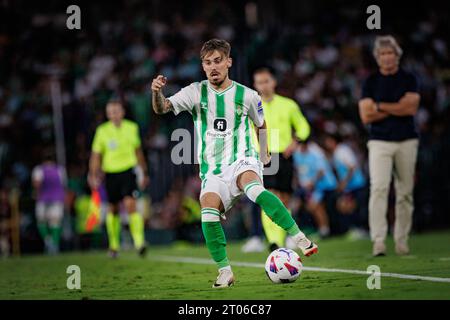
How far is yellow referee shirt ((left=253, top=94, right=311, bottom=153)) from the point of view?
460 inches

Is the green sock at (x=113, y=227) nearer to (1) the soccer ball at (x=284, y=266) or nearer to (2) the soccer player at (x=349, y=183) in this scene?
(2) the soccer player at (x=349, y=183)

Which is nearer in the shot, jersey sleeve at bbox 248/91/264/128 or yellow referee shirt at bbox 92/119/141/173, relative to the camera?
jersey sleeve at bbox 248/91/264/128

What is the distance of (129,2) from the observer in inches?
957

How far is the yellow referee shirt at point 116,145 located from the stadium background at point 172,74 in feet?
12.0

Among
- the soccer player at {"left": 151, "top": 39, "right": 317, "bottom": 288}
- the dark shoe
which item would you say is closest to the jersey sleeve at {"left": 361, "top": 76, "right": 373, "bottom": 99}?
the dark shoe

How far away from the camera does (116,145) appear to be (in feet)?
45.5

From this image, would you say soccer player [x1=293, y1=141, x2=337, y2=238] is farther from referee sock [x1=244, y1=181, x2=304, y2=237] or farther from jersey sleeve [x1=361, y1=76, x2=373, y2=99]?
referee sock [x1=244, y1=181, x2=304, y2=237]

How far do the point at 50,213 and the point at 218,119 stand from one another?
10695mm

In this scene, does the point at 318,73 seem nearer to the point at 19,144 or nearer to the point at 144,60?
the point at 144,60

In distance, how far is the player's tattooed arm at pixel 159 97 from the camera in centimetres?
745

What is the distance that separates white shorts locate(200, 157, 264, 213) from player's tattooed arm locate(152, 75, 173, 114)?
697 mm

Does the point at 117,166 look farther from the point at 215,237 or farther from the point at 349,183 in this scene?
the point at 215,237

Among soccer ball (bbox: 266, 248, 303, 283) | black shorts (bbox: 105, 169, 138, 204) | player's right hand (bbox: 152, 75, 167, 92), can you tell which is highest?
player's right hand (bbox: 152, 75, 167, 92)
